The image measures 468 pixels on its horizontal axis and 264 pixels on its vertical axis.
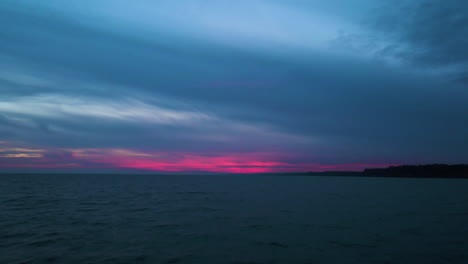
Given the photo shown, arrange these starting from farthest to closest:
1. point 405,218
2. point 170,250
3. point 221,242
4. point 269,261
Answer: point 405,218, point 221,242, point 170,250, point 269,261

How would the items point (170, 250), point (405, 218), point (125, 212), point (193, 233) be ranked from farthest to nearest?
point (125, 212)
point (405, 218)
point (193, 233)
point (170, 250)

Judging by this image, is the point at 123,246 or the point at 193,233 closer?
the point at 123,246

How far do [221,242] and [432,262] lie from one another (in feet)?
36.8

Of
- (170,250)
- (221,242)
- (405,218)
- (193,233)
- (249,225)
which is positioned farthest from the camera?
(405,218)

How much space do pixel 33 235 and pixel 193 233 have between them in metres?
10.3

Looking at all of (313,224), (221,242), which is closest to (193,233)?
(221,242)

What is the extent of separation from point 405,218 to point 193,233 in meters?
20.4

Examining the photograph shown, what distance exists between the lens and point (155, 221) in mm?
24000

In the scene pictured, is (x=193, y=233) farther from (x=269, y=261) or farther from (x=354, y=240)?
(x=354, y=240)

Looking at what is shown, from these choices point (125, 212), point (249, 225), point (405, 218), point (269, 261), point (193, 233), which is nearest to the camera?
point (269, 261)

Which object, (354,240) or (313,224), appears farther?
(313,224)

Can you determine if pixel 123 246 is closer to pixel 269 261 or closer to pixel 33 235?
pixel 33 235

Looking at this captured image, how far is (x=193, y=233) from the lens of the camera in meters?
19.7

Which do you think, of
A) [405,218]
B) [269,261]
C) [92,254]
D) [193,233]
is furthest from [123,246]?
[405,218]
